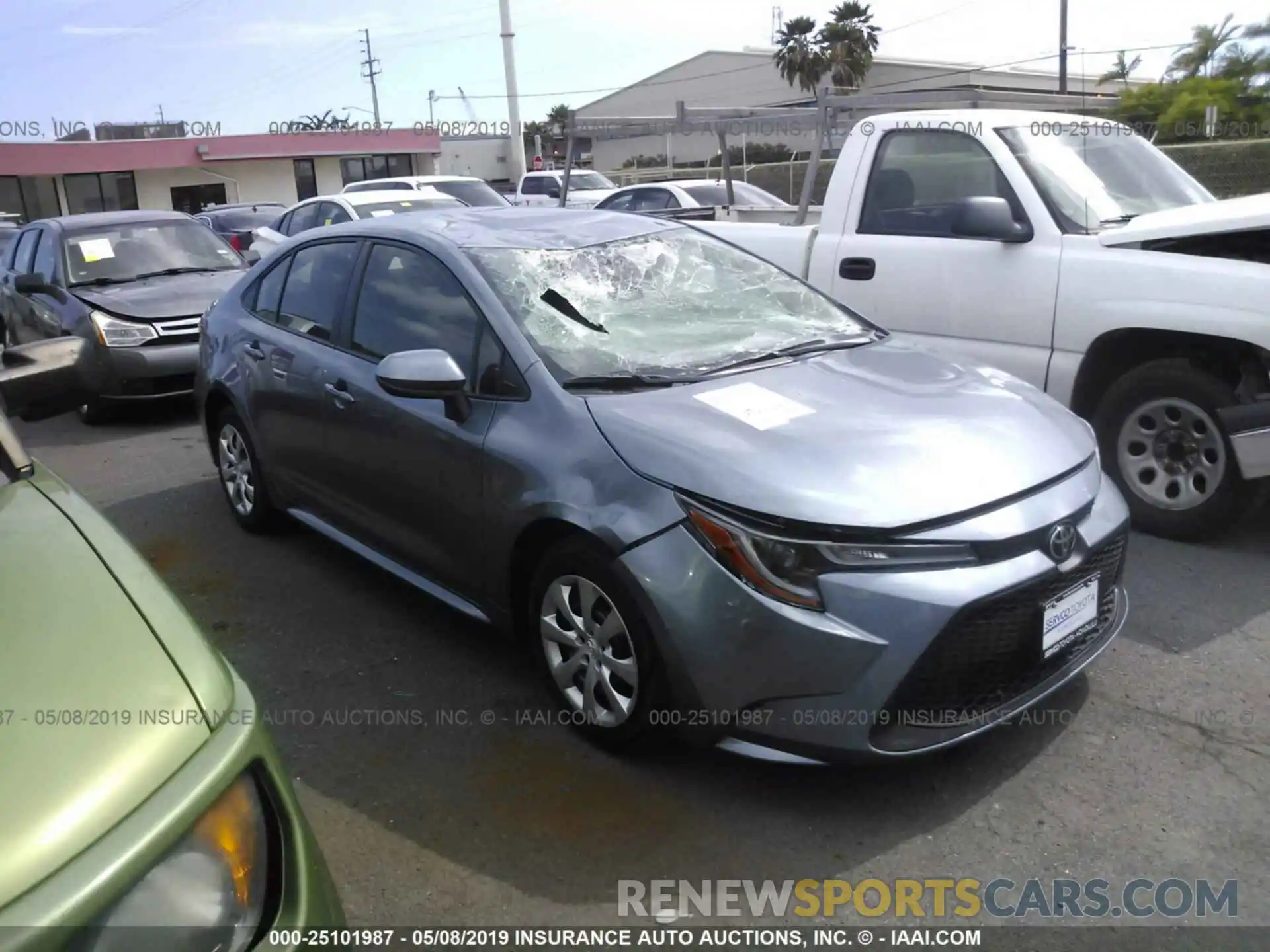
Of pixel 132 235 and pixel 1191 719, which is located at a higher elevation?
pixel 132 235

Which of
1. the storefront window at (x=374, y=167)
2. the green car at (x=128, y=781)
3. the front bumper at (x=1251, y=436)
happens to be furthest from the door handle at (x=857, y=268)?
the storefront window at (x=374, y=167)

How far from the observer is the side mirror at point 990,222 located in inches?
204

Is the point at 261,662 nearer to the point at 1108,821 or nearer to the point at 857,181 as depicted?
the point at 1108,821

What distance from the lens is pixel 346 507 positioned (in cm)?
448

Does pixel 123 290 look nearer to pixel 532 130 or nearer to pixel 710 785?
pixel 710 785

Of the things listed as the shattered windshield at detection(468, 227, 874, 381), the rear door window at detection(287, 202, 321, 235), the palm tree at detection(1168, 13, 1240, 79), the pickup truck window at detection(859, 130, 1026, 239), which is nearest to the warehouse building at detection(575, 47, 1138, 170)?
the palm tree at detection(1168, 13, 1240, 79)

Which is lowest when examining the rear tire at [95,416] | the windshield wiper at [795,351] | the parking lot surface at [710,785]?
the parking lot surface at [710,785]

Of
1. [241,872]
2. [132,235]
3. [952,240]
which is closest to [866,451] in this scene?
[241,872]

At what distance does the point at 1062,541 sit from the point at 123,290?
26.1ft

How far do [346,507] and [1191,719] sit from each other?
320cm

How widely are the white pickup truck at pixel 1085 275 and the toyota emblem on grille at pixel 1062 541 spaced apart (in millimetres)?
1193

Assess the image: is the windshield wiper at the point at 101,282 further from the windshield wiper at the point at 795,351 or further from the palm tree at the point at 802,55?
the palm tree at the point at 802,55

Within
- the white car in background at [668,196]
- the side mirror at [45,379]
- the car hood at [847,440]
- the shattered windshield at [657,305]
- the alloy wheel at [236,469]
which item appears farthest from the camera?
the white car in background at [668,196]

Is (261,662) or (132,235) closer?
(261,662)
